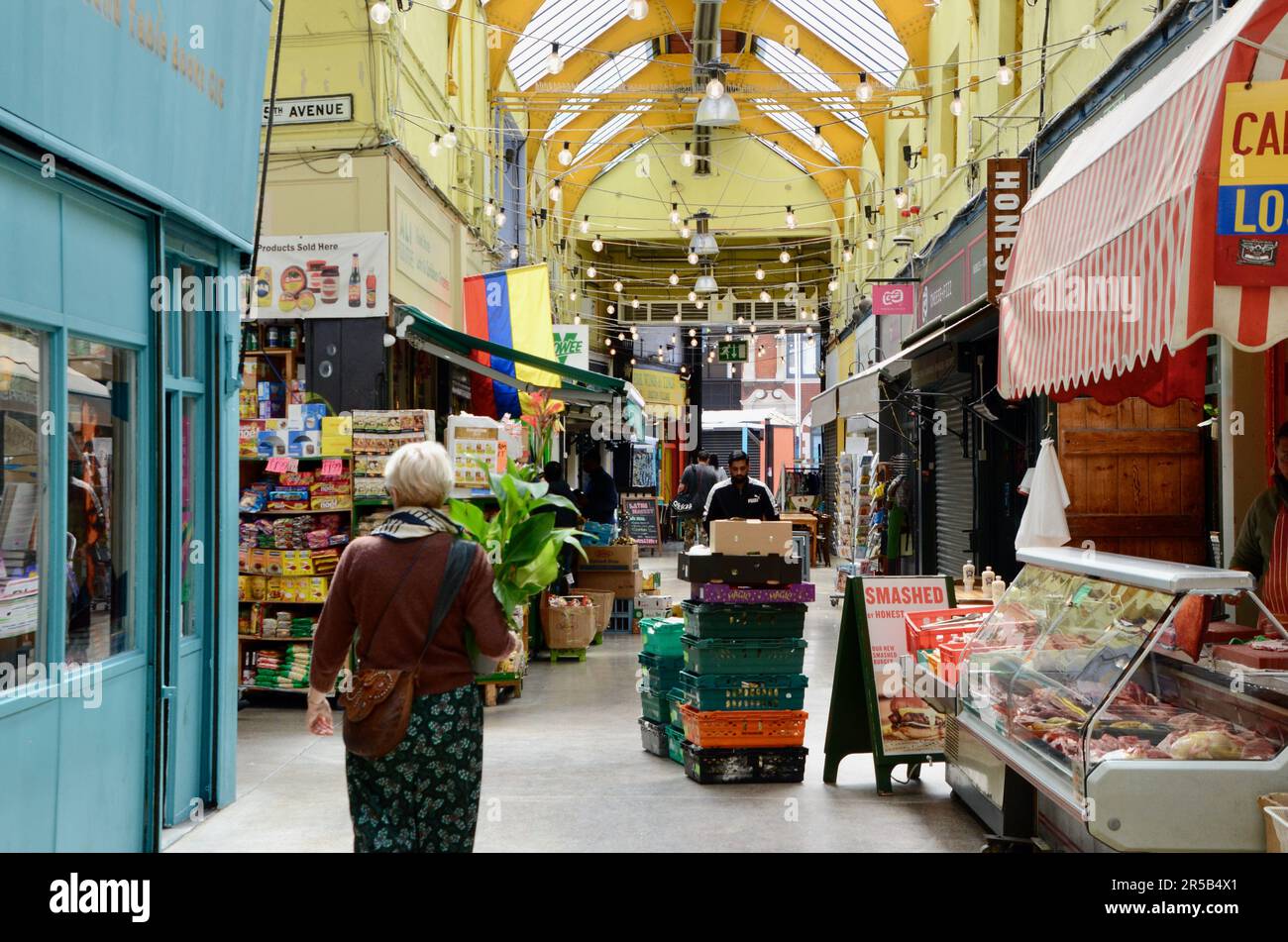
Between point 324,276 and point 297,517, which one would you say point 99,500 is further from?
point 324,276

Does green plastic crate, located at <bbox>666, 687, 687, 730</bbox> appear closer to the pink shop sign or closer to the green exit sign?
the pink shop sign

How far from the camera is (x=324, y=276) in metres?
11.8

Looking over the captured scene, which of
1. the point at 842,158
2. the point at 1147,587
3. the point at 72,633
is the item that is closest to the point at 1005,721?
the point at 1147,587

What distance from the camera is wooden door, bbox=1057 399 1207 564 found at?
28.0 ft

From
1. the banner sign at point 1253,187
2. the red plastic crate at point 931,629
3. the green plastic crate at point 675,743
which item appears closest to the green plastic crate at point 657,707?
the green plastic crate at point 675,743

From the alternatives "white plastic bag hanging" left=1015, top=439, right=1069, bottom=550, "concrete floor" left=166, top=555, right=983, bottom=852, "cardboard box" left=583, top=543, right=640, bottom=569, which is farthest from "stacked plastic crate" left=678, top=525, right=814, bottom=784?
"cardboard box" left=583, top=543, right=640, bottom=569

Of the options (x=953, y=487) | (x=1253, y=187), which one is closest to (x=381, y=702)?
(x=1253, y=187)

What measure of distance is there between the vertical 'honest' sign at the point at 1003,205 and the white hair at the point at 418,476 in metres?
7.52

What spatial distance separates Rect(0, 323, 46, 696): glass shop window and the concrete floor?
1.80 metres

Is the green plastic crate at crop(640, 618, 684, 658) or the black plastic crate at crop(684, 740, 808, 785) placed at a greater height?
the green plastic crate at crop(640, 618, 684, 658)

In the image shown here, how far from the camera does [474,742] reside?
4141 millimetres

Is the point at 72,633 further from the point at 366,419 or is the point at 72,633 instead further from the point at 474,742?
the point at 366,419

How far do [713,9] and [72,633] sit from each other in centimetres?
1585

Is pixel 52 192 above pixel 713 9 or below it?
below
